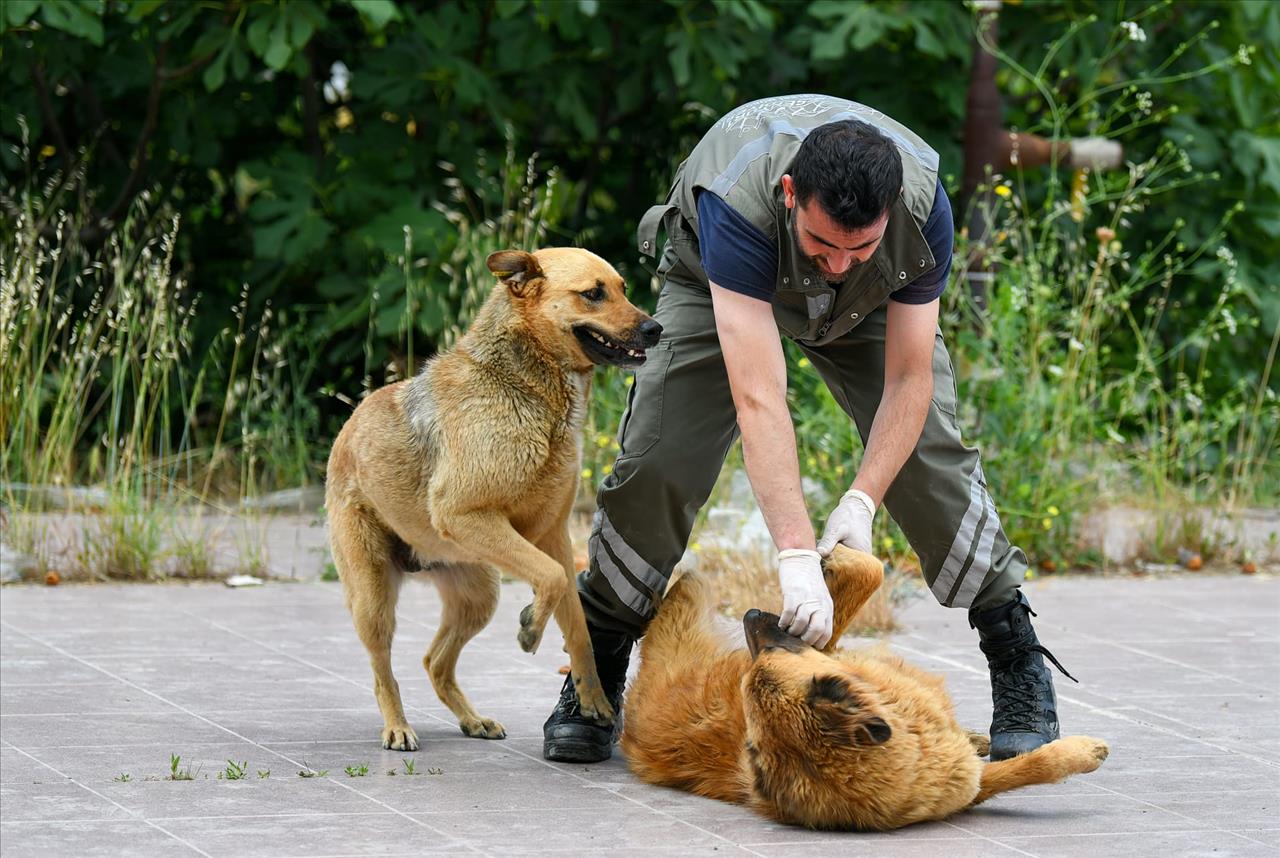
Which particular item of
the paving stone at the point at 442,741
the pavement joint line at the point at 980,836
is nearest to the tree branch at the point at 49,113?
the paving stone at the point at 442,741

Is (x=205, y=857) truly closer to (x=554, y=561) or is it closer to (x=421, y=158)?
(x=554, y=561)

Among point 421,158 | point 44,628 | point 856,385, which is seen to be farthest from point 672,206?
point 421,158

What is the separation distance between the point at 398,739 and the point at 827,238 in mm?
1834

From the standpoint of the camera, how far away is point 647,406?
446cm

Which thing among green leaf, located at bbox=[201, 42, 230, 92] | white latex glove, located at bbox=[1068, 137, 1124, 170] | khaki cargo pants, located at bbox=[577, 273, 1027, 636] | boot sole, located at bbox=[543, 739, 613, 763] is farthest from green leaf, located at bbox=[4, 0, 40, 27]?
white latex glove, located at bbox=[1068, 137, 1124, 170]

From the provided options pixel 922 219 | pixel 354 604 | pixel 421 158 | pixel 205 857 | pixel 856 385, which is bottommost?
pixel 205 857

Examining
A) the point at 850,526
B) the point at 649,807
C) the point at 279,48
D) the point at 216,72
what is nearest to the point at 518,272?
the point at 850,526

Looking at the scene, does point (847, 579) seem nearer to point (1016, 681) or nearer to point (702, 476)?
point (702, 476)

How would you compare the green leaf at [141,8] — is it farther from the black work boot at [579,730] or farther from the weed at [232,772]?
the weed at [232,772]

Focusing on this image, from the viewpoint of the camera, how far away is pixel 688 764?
4.08 meters

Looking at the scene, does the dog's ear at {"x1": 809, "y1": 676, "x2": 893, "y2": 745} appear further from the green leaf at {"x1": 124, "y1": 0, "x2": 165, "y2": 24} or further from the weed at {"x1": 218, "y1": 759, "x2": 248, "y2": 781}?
the green leaf at {"x1": 124, "y1": 0, "x2": 165, "y2": 24}

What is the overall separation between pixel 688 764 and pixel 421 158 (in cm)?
556

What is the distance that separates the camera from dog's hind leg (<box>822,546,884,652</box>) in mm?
4059

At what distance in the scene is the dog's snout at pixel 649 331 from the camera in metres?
4.45
